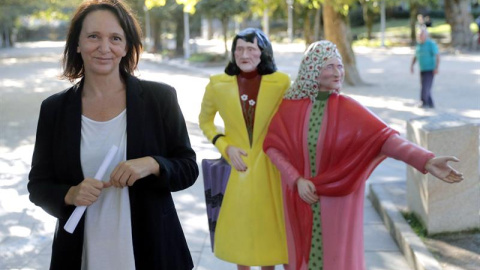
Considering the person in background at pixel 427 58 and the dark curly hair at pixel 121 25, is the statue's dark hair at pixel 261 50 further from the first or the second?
the person in background at pixel 427 58


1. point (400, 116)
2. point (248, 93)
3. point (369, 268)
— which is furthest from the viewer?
point (400, 116)

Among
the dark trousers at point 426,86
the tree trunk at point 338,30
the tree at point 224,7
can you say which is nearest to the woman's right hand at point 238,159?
the dark trousers at point 426,86

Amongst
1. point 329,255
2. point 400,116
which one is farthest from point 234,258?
point 400,116

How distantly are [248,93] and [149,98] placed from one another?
1.64m

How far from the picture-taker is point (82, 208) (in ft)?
7.88

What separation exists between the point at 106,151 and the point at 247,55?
174 cm

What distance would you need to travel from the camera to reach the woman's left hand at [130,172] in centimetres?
234

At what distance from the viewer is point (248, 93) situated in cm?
415

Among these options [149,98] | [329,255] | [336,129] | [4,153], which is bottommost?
[4,153]

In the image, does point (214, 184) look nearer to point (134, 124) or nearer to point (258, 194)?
point (258, 194)

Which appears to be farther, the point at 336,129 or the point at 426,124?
the point at 426,124

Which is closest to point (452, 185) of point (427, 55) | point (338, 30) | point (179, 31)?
point (427, 55)

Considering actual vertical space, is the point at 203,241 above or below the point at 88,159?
below

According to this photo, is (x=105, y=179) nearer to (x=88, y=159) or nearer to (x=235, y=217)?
(x=88, y=159)
